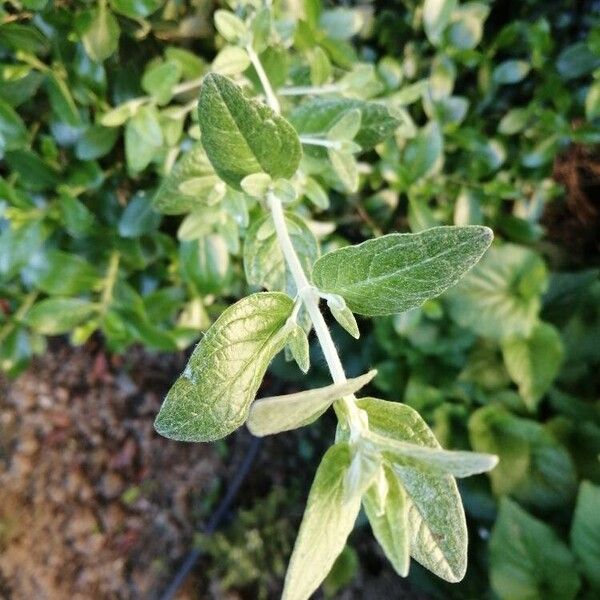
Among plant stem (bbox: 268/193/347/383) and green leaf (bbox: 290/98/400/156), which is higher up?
green leaf (bbox: 290/98/400/156)

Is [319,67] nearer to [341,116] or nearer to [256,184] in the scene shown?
[341,116]

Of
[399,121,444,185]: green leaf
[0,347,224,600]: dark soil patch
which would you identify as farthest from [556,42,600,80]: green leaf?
[0,347,224,600]: dark soil patch

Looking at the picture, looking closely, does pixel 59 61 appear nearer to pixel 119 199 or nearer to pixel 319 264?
pixel 119 199

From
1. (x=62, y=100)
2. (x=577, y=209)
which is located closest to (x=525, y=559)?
(x=577, y=209)

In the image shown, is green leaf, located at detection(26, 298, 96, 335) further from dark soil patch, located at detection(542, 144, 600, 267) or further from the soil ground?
dark soil patch, located at detection(542, 144, 600, 267)

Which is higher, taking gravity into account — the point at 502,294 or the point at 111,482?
the point at 502,294

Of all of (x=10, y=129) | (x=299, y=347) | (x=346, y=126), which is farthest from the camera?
(x=10, y=129)
